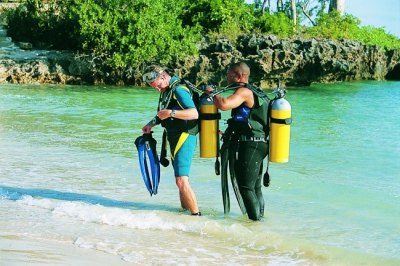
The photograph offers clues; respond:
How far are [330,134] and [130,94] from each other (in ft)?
34.5

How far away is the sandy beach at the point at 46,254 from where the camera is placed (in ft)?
16.8

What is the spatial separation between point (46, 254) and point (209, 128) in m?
2.08

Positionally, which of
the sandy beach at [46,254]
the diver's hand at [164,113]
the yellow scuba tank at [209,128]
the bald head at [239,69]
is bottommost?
the sandy beach at [46,254]

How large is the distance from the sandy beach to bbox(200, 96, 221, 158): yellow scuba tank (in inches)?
→ 63.2

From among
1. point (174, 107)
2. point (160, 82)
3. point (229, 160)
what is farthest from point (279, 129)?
point (160, 82)

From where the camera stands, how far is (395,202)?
A: 857 centimetres

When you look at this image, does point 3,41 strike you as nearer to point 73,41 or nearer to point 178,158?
point 73,41

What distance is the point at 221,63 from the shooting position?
27906 mm

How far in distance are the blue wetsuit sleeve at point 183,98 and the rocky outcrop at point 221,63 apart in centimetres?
2112

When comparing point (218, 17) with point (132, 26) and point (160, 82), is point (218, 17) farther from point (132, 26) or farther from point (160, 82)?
point (160, 82)

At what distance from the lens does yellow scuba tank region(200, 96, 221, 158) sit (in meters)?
6.46

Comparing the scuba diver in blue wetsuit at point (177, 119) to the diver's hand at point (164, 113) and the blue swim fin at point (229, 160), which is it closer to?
the diver's hand at point (164, 113)

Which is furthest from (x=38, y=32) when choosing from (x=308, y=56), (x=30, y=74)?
(x=308, y=56)

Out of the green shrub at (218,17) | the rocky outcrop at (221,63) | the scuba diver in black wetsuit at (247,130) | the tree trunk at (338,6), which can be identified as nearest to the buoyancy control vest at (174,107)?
the scuba diver in black wetsuit at (247,130)
